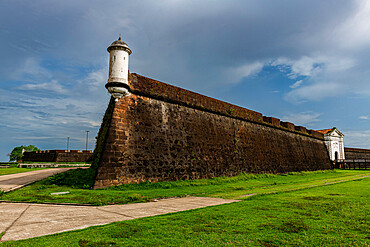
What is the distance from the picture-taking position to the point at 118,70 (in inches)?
446

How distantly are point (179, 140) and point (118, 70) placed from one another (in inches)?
212

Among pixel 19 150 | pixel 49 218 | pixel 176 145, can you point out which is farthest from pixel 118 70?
pixel 19 150

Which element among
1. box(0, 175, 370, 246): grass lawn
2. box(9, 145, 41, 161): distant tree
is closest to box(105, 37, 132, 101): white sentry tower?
box(0, 175, 370, 246): grass lawn

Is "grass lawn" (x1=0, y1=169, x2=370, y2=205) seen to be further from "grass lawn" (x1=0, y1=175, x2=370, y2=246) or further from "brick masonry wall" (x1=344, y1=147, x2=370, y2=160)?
"brick masonry wall" (x1=344, y1=147, x2=370, y2=160)

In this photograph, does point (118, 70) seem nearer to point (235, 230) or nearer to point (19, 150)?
point (235, 230)

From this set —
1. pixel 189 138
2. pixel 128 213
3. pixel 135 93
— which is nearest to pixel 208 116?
pixel 189 138

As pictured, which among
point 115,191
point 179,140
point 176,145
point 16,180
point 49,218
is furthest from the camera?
point 179,140

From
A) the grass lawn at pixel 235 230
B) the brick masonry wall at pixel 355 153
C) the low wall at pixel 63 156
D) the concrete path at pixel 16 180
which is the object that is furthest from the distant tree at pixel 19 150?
the brick masonry wall at pixel 355 153

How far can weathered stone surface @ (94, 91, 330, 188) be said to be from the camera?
1073 cm

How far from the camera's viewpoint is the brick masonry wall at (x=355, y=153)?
2009 inches

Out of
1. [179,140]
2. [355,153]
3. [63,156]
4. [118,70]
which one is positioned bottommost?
[63,156]

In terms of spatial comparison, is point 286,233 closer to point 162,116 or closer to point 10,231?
point 10,231

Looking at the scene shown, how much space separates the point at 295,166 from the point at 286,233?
82.3ft

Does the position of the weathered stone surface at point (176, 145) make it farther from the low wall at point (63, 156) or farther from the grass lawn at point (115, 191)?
the low wall at point (63, 156)
